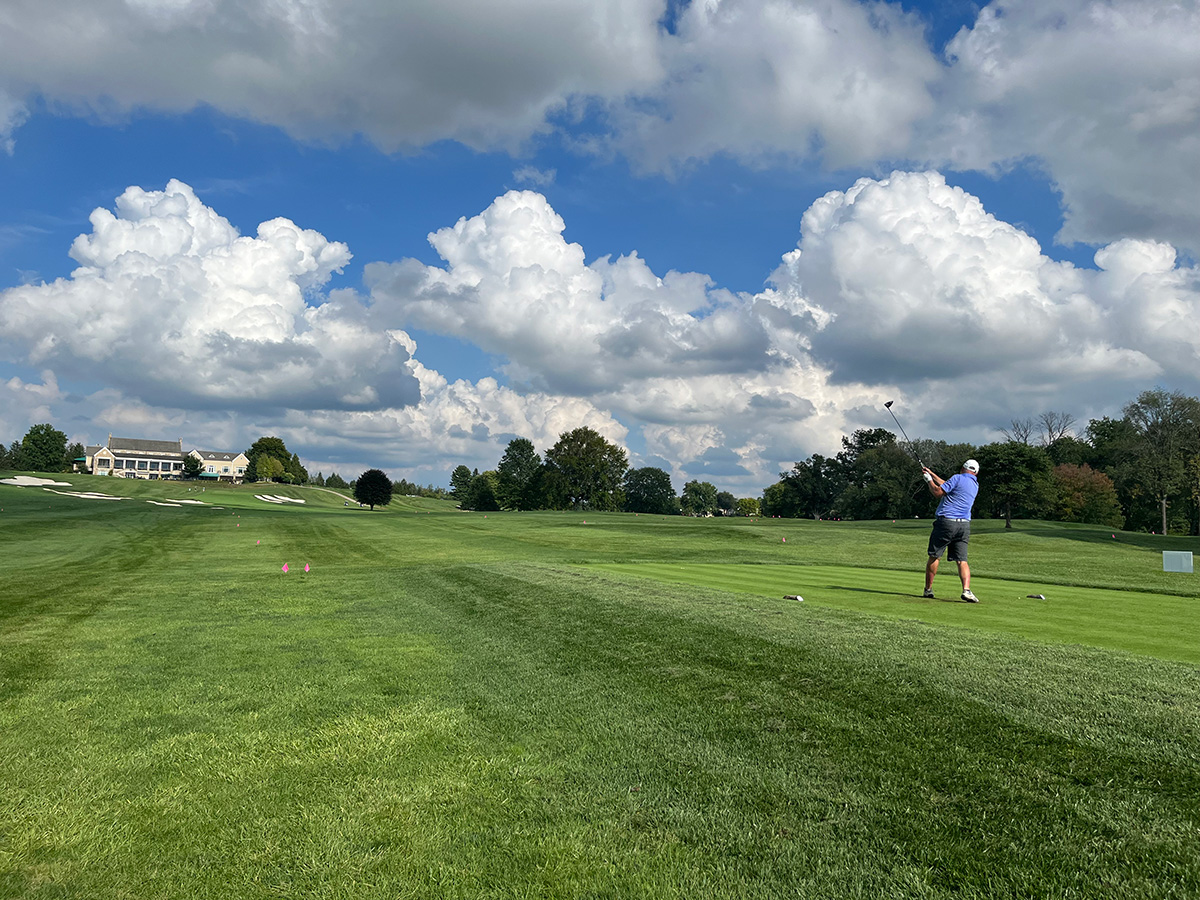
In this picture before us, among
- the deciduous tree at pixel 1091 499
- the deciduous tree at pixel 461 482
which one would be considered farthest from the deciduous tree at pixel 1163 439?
the deciduous tree at pixel 461 482

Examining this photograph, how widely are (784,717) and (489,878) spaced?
2793 millimetres

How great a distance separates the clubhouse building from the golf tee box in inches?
7345

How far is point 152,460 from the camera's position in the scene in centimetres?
18638

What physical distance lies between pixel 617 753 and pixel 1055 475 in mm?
83722

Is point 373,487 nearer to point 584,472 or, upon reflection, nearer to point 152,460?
point 584,472

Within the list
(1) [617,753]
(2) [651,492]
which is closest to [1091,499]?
(2) [651,492]

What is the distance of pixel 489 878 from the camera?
11.4 ft

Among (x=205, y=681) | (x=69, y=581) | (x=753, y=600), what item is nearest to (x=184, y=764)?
(x=205, y=681)

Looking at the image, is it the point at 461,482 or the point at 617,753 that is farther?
the point at 461,482

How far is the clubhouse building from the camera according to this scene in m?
176

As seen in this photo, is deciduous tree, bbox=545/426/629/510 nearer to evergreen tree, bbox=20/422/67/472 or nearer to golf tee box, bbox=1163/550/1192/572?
golf tee box, bbox=1163/550/1192/572

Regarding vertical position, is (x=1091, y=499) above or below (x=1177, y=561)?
above

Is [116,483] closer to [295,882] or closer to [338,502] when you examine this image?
[338,502]

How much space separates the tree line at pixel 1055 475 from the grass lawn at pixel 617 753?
18367 mm
